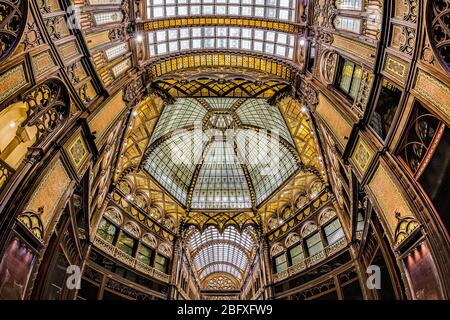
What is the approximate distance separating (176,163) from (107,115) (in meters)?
19.0

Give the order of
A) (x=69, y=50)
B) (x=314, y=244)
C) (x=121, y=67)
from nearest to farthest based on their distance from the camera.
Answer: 1. (x=69, y=50)
2. (x=121, y=67)
3. (x=314, y=244)

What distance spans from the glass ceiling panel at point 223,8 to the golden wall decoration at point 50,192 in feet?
46.2

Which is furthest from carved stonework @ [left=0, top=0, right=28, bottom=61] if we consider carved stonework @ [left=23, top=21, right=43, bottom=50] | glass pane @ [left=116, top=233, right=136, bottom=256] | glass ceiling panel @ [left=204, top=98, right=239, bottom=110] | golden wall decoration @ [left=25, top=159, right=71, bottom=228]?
glass ceiling panel @ [left=204, top=98, right=239, bottom=110]

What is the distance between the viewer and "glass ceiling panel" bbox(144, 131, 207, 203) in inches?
1231

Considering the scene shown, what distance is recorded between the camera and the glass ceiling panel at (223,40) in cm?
2061

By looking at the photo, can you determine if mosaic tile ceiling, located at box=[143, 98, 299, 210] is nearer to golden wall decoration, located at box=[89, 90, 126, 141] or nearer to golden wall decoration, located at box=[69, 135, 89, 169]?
golden wall decoration, located at box=[89, 90, 126, 141]

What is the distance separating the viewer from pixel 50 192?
1053 cm

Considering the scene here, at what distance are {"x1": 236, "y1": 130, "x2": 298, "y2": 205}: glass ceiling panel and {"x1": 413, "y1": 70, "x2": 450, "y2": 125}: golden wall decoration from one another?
20.9 metres

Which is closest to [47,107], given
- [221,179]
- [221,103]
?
[221,103]

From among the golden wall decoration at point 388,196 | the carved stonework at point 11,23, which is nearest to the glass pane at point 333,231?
the golden wall decoration at point 388,196

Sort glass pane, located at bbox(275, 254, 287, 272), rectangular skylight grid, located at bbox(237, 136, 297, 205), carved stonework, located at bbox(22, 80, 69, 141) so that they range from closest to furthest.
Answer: carved stonework, located at bbox(22, 80, 69, 141), glass pane, located at bbox(275, 254, 287, 272), rectangular skylight grid, located at bbox(237, 136, 297, 205)

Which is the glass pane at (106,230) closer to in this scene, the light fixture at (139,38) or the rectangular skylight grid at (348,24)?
the light fixture at (139,38)

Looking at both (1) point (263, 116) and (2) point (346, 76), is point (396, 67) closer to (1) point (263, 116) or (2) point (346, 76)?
(2) point (346, 76)
